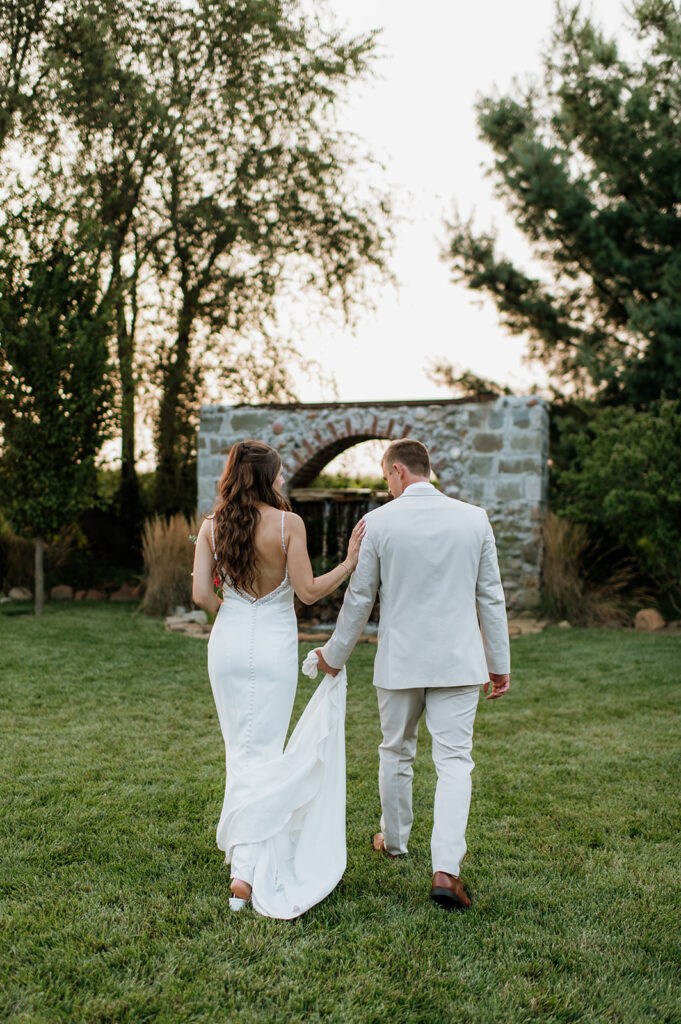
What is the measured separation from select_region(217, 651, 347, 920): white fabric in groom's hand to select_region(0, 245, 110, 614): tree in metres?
8.23

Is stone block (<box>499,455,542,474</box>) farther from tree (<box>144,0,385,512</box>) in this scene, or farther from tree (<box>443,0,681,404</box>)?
tree (<box>144,0,385,512</box>)


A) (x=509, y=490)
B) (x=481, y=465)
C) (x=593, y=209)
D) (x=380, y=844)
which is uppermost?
(x=593, y=209)

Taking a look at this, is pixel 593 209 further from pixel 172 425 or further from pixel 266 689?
pixel 266 689

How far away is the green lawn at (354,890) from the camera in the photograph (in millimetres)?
2393

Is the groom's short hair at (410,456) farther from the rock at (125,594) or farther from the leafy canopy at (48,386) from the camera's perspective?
the rock at (125,594)

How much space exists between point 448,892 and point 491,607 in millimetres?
1047

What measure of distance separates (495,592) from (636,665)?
5042 millimetres

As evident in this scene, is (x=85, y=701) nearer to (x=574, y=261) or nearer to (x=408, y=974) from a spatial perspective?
(x=408, y=974)

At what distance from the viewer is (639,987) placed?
2.48 meters

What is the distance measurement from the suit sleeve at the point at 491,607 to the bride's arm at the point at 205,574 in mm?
1045

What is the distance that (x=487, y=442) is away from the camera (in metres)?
10.7

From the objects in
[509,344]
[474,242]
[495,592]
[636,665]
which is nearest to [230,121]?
[474,242]

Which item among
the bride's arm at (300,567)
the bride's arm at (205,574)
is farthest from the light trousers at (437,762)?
the bride's arm at (205,574)

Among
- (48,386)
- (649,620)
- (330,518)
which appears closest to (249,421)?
(330,518)
